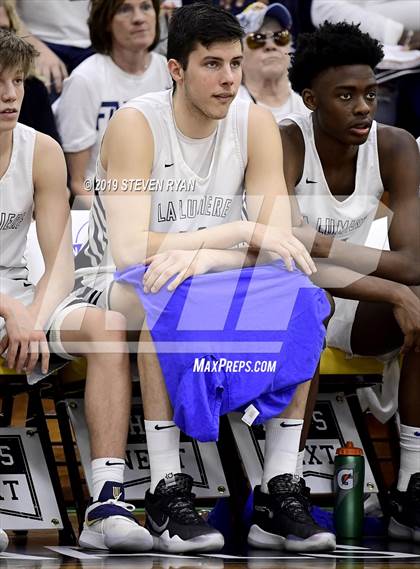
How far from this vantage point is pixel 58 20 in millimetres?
6566

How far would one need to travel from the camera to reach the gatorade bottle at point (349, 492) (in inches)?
169

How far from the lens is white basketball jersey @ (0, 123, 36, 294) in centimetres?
423

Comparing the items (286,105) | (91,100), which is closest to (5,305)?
(91,100)

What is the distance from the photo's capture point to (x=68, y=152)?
6059 mm

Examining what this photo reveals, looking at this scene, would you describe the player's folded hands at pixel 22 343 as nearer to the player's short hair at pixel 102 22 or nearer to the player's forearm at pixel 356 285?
the player's forearm at pixel 356 285

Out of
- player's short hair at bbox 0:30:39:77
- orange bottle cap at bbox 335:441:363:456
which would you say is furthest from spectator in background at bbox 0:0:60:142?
orange bottle cap at bbox 335:441:363:456

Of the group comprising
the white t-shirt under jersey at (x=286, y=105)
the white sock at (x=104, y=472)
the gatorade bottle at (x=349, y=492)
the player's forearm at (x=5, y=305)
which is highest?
the white t-shirt under jersey at (x=286, y=105)

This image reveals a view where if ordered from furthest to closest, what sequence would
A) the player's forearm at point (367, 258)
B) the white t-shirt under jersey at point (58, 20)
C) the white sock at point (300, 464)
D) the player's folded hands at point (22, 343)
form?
the white t-shirt under jersey at point (58, 20)
the player's forearm at point (367, 258)
the white sock at point (300, 464)
the player's folded hands at point (22, 343)

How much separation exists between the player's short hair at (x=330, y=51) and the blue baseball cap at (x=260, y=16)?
1.55 m

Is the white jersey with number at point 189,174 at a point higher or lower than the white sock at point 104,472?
higher

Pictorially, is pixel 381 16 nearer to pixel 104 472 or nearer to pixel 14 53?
pixel 14 53

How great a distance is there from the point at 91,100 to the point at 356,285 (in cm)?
227

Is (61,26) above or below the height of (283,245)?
above

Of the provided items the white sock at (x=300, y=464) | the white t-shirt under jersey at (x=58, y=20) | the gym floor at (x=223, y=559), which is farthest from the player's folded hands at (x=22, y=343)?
the white t-shirt under jersey at (x=58, y=20)
